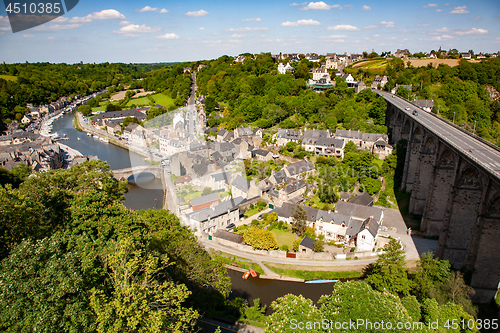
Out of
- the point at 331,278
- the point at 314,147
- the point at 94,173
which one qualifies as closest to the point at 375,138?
the point at 314,147

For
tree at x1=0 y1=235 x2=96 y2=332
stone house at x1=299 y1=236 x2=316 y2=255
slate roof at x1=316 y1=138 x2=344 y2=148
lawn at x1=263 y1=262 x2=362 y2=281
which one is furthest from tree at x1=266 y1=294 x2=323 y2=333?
slate roof at x1=316 y1=138 x2=344 y2=148

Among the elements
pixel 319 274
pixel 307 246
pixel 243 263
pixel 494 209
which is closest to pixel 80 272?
pixel 243 263

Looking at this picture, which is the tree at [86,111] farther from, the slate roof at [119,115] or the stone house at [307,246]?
the stone house at [307,246]

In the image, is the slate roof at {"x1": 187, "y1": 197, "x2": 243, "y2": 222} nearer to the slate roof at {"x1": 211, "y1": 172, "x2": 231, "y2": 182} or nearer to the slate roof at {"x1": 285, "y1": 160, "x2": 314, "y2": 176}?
the slate roof at {"x1": 211, "y1": 172, "x2": 231, "y2": 182}

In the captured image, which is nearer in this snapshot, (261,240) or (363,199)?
(261,240)

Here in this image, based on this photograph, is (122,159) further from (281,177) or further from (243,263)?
(243,263)
